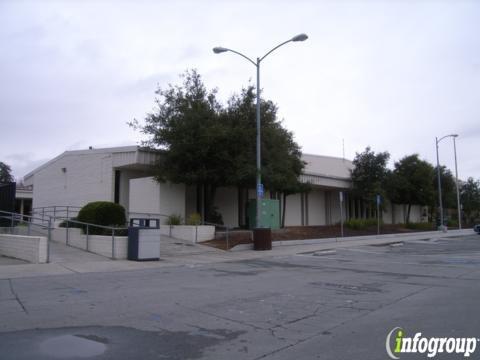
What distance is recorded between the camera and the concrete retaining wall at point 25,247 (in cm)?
1594

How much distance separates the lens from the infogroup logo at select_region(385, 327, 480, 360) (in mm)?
5992

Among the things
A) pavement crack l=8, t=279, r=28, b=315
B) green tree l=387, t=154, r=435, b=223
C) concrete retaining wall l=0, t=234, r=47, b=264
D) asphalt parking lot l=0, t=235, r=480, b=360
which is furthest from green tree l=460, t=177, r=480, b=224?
pavement crack l=8, t=279, r=28, b=315

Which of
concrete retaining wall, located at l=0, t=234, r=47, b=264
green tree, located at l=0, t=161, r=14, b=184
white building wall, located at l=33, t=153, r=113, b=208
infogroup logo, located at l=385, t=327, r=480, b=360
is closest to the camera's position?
infogroup logo, located at l=385, t=327, r=480, b=360

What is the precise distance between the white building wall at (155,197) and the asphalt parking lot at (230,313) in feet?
39.1

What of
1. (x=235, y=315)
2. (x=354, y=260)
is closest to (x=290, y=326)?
(x=235, y=315)

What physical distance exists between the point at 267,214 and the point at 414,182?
25.0 meters

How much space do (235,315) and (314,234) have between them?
21516 mm

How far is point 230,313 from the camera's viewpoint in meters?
8.29

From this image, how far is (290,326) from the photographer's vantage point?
7371 millimetres

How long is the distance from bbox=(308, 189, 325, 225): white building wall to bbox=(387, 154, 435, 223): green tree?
728 centimetres

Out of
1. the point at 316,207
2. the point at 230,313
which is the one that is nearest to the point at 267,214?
the point at 316,207

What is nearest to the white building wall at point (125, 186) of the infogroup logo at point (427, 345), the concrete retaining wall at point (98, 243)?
the concrete retaining wall at point (98, 243)

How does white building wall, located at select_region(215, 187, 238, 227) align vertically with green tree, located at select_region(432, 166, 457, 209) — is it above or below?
below

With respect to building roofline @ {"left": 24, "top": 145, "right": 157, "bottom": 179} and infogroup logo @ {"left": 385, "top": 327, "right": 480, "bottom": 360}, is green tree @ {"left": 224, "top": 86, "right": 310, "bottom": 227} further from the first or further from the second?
infogroup logo @ {"left": 385, "top": 327, "right": 480, "bottom": 360}
